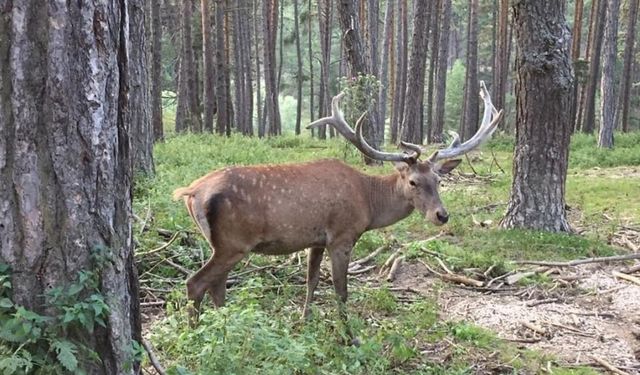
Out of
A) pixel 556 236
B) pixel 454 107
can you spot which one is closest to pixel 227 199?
pixel 556 236

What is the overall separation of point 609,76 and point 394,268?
1625 centimetres

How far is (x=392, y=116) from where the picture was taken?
107 feet

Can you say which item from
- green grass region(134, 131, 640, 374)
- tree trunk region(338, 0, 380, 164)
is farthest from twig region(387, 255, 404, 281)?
tree trunk region(338, 0, 380, 164)

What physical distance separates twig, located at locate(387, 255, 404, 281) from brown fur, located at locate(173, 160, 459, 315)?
2.82 feet

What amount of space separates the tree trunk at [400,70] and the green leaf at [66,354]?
2710cm

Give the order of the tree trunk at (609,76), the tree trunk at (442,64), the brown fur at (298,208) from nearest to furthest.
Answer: the brown fur at (298,208) < the tree trunk at (609,76) < the tree trunk at (442,64)

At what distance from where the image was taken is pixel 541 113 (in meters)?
9.12

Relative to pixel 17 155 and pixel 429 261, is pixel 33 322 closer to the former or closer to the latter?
pixel 17 155

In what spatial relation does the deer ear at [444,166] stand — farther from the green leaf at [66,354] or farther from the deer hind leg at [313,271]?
the green leaf at [66,354]

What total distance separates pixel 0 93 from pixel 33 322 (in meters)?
0.88

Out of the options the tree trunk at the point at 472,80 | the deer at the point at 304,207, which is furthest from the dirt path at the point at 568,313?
the tree trunk at the point at 472,80

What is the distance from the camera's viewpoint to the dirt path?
5.93 meters

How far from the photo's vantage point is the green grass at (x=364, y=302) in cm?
375

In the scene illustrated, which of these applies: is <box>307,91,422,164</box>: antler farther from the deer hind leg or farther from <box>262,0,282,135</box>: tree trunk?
<box>262,0,282,135</box>: tree trunk
